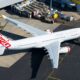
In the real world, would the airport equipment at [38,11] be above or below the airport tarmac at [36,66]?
below

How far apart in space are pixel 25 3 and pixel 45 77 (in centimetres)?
3355

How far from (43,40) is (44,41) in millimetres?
333

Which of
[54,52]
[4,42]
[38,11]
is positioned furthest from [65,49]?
[38,11]

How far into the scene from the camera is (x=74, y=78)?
187 ft

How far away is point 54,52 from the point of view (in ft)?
198

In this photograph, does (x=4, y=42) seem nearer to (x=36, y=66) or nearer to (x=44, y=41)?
(x=36, y=66)

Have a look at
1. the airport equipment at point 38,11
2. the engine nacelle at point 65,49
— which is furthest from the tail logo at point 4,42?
the airport equipment at point 38,11

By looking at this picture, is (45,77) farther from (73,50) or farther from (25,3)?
(25,3)

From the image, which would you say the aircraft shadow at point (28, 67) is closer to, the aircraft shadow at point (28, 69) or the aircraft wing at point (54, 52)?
the aircraft shadow at point (28, 69)

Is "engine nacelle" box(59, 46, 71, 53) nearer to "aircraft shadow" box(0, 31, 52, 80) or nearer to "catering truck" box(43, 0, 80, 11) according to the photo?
"aircraft shadow" box(0, 31, 52, 80)

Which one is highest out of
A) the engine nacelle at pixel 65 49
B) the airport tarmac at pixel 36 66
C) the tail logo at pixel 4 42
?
the tail logo at pixel 4 42

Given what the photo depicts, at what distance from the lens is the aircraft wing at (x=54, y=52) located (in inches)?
2233

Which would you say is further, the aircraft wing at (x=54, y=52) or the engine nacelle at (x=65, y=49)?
the engine nacelle at (x=65, y=49)

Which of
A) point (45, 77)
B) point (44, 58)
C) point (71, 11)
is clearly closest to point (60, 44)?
point (44, 58)
